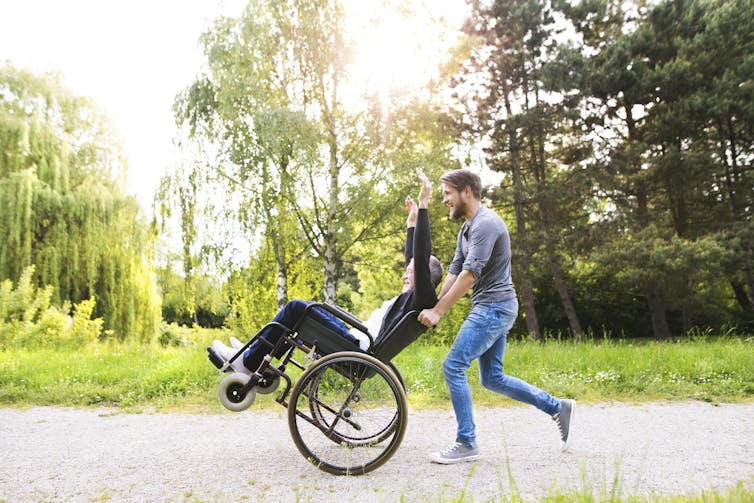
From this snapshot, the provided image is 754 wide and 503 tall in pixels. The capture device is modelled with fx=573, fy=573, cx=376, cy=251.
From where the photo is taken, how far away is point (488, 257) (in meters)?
3.50

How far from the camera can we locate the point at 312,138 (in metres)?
9.79

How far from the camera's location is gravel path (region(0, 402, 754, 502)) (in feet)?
10.1

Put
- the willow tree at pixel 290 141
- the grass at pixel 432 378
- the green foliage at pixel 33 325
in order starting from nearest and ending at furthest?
the grass at pixel 432 378, the green foliage at pixel 33 325, the willow tree at pixel 290 141

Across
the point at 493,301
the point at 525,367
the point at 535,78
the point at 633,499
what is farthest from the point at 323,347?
the point at 535,78

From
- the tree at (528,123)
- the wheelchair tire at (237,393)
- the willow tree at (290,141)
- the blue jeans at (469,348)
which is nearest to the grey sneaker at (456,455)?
the blue jeans at (469,348)

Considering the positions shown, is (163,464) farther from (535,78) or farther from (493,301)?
(535,78)

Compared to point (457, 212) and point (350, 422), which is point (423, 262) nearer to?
point (457, 212)

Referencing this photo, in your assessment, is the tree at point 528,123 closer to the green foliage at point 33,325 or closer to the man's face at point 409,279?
the green foliage at point 33,325

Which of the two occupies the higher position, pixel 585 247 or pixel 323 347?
pixel 585 247

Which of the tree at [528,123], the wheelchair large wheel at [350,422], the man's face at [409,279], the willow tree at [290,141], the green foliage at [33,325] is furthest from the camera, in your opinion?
the tree at [528,123]

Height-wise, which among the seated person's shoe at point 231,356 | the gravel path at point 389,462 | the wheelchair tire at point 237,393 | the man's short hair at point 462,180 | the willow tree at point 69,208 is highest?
the willow tree at point 69,208

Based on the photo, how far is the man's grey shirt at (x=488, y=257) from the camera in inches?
138

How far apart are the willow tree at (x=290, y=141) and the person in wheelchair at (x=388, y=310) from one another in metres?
6.46

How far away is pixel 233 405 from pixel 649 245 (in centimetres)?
1459
